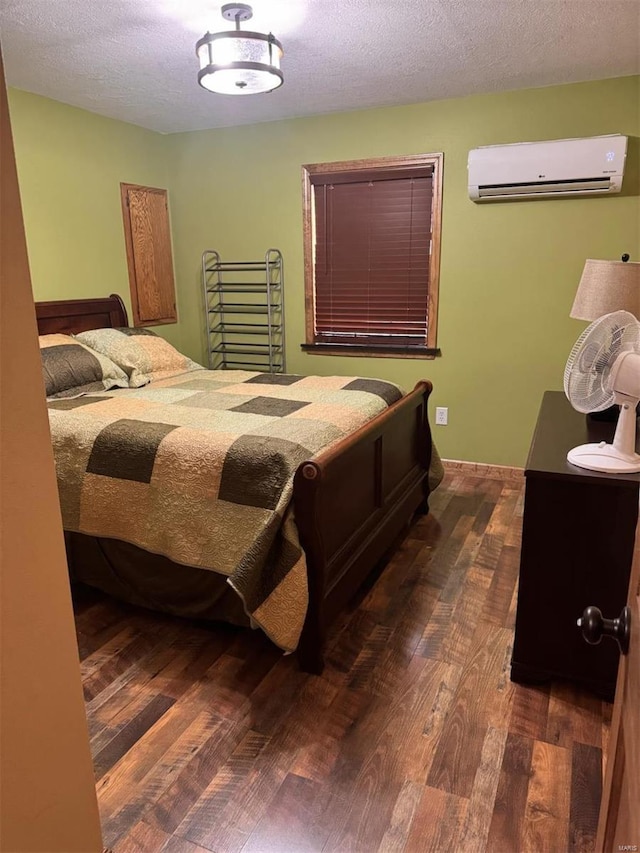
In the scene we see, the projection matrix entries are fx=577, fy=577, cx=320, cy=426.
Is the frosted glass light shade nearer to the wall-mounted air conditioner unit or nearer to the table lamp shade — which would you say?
the wall-mounted air conditioner unit

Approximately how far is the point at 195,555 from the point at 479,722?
1.11 m

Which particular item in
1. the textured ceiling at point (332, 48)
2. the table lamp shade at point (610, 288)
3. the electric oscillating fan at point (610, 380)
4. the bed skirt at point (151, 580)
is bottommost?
the bed skirt at point (151, 580)

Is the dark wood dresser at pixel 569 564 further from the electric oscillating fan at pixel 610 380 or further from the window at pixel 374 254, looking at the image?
the window at pixel 374 254

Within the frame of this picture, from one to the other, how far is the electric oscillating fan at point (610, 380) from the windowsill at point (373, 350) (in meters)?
2.14

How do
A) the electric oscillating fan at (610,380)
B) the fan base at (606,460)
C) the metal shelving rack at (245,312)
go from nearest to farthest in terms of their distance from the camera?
the electric oscillating fan at (610,380) < the fan base at (606,460) < the metal shelving rack at (245,312)

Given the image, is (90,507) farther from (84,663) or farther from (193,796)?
(193,796)

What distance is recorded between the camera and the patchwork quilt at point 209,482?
1.96 m

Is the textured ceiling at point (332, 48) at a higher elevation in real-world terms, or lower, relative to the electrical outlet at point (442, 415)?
higher

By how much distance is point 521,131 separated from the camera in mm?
3391

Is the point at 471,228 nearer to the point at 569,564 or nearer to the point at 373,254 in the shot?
the point at 373,254

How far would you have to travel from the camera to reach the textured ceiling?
2330 mm

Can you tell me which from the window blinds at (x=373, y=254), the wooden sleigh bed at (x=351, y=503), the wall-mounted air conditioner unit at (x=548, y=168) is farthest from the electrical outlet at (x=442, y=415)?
the wall-mounted air conditioner unit at (x=548, y=168)

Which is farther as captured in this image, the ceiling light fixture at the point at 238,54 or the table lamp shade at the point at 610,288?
the ceiling light fixture at the point at 238,54

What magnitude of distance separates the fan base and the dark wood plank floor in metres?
0.78
